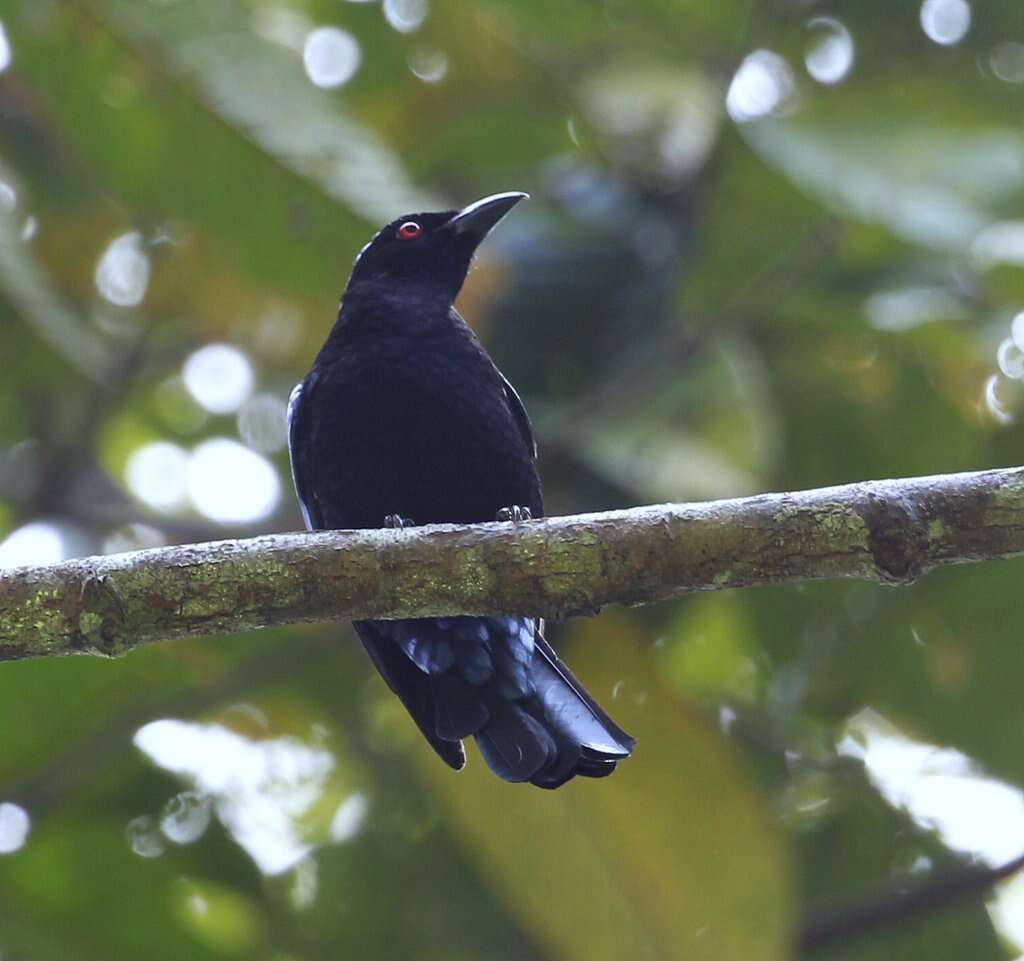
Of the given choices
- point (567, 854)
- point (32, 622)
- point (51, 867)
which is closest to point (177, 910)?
point (51, 867)

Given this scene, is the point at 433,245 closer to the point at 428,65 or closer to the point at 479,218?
the point at 479,218

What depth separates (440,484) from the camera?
382 cm

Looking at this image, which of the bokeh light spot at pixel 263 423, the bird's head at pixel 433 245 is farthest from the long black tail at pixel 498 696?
the bokeh light spot at pixel 263 423

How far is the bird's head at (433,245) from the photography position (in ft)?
15.1

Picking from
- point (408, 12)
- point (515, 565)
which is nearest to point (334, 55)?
point (408, 12)

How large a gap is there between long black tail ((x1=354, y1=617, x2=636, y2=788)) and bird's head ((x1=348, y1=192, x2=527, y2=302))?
4.15 feet

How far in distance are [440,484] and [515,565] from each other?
1.16m

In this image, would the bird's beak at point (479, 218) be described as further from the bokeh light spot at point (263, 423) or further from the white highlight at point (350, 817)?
the white highlight at point (350, 817)

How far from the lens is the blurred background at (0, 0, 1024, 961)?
4.49 m

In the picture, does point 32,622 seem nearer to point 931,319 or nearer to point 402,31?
point 931,319

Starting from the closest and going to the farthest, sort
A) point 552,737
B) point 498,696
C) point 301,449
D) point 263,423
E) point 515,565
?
point 515,565 → point 552,737 → point 498,696 → point 301,449 → point 263,423

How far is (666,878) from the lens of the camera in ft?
13.4

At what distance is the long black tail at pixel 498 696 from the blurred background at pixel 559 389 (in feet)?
2.54

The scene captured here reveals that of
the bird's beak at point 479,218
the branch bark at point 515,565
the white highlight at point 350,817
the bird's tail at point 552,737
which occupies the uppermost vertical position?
the branch bark at point 515,565
